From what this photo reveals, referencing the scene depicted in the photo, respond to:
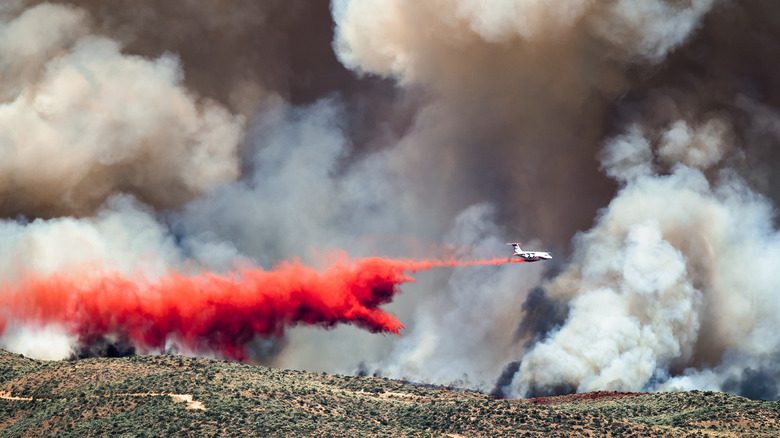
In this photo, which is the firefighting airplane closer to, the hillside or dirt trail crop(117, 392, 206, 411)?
the hillside

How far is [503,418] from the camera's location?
151m

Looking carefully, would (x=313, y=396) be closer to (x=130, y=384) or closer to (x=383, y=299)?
(x=130, y=384)

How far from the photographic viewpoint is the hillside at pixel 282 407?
149000 mm

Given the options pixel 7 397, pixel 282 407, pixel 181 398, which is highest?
pixel 7 397

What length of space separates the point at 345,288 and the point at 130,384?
30680mm

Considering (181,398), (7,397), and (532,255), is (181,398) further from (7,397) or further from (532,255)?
(532,255)

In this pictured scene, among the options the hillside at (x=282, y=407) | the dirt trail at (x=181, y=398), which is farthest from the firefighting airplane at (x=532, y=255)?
the dirt trail at (x=181, y=398)

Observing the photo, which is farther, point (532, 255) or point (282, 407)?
point (532, 255)

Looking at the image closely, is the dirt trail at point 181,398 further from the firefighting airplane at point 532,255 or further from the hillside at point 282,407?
the firefighting airplane at point 532,255

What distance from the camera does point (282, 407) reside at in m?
153

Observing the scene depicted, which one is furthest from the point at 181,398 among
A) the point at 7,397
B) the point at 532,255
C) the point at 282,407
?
the point at 532,255

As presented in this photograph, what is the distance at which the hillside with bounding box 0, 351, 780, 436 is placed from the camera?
5866 inches

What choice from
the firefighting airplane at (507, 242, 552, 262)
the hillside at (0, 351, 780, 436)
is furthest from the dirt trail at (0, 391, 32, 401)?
the firefighting airplane at (507, 242, 552, 262)

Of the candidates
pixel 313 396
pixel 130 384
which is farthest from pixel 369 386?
pixel 130 384
